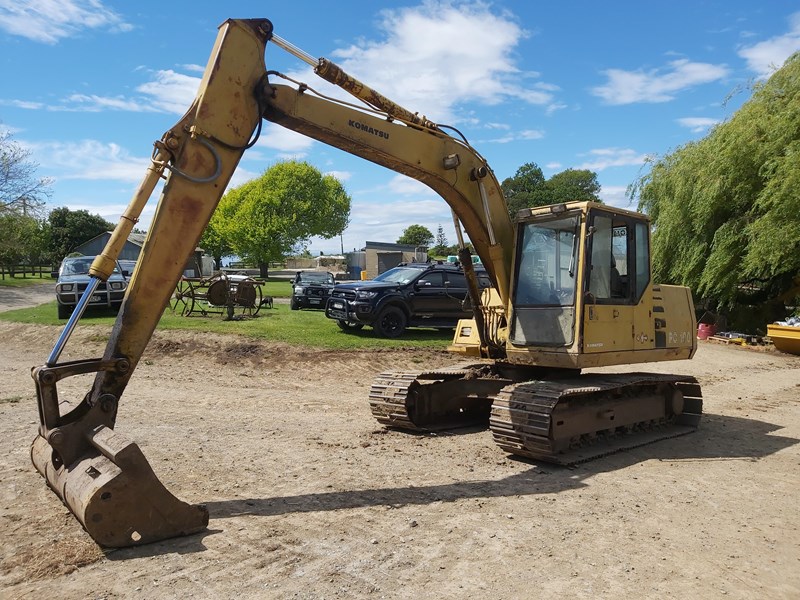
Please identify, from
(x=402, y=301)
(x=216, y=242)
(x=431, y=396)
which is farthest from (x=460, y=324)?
(x=216, y=242)

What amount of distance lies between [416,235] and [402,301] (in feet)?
312

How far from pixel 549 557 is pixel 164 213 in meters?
3.78

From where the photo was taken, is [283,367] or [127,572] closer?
[127,572]

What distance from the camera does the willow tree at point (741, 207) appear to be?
17.6 metres

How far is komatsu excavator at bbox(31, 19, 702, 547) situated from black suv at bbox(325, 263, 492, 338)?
7.08 m

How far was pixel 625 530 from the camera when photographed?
15.6ft

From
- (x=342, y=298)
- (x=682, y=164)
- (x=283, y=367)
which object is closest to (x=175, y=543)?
(x=283, y=367)

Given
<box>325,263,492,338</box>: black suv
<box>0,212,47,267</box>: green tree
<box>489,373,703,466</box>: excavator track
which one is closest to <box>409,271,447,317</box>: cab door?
<box>325,263,492,338</box>: black suv

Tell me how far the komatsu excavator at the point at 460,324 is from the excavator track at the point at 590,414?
23 mm

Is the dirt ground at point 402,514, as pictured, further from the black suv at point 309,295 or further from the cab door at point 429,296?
the black suv at point 309,295

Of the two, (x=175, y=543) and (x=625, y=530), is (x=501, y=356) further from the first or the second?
(x=175, y=543)

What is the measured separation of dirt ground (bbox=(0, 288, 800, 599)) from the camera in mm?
3781

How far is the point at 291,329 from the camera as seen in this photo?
15.8 meters

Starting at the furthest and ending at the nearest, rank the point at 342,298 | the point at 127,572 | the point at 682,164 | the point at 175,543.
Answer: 1. the point at 682,164
2. the point at 342,298
3. the point at 175,543
4. the point at 127,572
